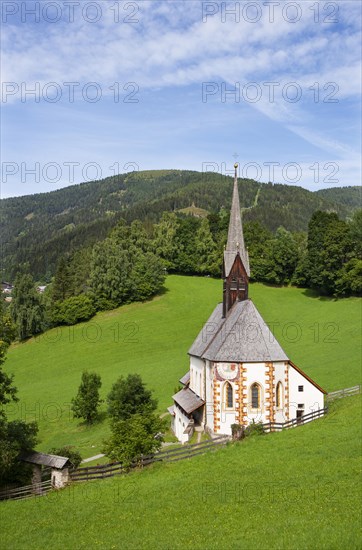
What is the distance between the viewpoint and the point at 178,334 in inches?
2805

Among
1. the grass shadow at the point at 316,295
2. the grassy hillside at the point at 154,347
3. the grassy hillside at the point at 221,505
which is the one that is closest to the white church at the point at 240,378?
the grassy hillside at the point at 221,505

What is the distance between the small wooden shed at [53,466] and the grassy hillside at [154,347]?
9.33 metres

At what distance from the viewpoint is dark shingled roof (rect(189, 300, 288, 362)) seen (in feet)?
116

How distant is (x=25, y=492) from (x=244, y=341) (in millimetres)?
17462

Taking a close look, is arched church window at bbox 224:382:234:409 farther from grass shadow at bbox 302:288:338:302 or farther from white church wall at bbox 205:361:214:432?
grass shadow at bbox 302:288:338:302

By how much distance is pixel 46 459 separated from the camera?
26281 millimetres

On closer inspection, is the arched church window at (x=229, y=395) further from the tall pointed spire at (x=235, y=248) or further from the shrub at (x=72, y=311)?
the shrub at (x=72, y=311)

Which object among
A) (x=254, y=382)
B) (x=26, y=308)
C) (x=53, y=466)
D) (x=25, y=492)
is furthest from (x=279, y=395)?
(x=26, y=308)

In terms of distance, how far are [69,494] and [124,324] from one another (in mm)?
52691

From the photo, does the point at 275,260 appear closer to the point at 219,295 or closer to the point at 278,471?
the point at 219,295

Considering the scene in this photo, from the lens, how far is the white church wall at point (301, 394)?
1457 inches

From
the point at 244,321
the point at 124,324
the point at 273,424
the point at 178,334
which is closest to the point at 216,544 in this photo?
the point at 273,424

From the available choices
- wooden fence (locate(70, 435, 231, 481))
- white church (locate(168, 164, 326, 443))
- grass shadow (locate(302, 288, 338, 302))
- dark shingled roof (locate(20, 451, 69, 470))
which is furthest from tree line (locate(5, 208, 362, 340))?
wooden fence (locate(70, 435, 231, 481))

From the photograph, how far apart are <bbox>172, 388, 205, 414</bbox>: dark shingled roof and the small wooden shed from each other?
12979mm
